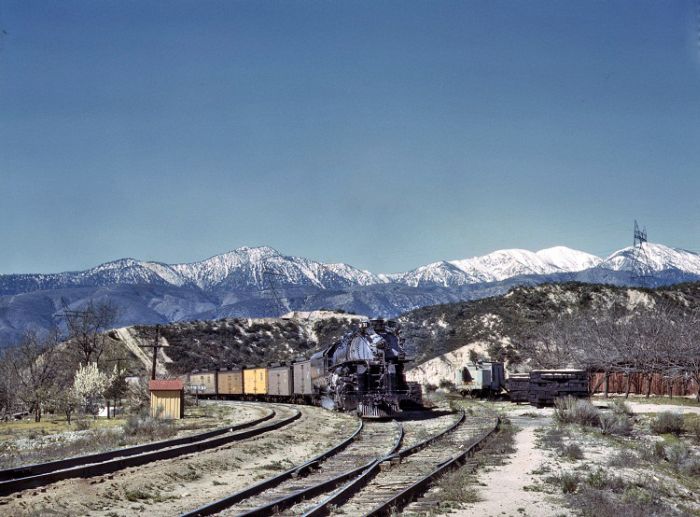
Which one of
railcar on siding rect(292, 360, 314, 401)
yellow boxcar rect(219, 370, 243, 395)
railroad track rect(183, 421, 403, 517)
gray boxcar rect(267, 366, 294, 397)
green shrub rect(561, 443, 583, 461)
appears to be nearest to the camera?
railroad track rect(183, 421, 403, 517)

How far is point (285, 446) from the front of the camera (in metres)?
23.2

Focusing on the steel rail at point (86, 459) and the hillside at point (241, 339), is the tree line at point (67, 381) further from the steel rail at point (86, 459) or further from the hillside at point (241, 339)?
the hillside at point (241, 339)

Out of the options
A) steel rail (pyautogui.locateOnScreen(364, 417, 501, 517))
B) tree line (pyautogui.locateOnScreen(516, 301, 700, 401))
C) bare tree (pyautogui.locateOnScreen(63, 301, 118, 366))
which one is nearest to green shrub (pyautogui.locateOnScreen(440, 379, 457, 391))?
tree line (pyautogui.locateOnScreen(516, 301, 700, 401))

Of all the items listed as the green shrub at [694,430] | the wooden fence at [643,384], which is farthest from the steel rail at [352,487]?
the wooden fence at [643,384]

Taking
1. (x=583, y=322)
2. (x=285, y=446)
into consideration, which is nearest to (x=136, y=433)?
(x=285, y=446)

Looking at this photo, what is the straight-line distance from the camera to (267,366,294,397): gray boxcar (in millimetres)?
49906

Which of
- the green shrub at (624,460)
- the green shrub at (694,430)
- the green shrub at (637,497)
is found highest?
the green shrub at (637,497)

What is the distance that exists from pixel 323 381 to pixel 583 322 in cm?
3920

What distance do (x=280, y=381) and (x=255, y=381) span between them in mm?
8294

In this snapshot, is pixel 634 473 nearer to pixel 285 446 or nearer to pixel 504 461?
pixel 504 461

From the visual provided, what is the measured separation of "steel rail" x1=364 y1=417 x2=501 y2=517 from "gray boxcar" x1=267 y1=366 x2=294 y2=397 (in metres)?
30.8

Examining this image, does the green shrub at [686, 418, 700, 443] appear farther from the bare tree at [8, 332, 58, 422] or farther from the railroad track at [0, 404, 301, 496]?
the bare tree at [8, 332, 58, 422]

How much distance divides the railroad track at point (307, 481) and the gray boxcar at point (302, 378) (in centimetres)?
2098

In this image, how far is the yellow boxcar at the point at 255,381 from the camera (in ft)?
188
